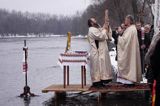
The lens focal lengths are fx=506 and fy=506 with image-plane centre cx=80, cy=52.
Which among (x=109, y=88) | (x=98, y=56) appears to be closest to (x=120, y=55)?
(x=98, y=56)

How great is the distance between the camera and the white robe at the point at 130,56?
12625 mm

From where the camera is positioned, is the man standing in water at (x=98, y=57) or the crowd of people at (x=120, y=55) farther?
the man standing in water at (x=98, y=57)

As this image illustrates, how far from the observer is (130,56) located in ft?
41.7

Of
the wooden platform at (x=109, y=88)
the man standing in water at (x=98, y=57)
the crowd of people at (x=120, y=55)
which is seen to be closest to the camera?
the wooden platform at (x=109, y=88)

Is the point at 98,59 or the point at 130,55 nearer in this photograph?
the point at 130,55

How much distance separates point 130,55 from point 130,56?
3 cm

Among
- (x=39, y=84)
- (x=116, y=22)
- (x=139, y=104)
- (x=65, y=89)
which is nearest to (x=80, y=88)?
(x=65, y=89)

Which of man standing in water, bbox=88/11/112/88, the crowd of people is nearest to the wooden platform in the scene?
the crowd of people

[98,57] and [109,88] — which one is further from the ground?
[98,57]

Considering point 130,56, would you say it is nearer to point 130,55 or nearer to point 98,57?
point 130,55

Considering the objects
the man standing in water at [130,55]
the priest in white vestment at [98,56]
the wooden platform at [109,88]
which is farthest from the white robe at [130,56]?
the priest in white vestment at [98,56]

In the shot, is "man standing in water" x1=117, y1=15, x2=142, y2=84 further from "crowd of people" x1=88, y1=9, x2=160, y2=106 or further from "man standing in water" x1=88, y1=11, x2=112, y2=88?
"man standing in water" x1=88, y1=11, x2=112, y2=88

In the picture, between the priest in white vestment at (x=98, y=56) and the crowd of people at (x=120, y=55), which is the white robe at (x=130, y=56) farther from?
the priest in white vestment at (x=98, y=56)

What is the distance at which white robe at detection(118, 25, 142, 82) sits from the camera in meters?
12.6
